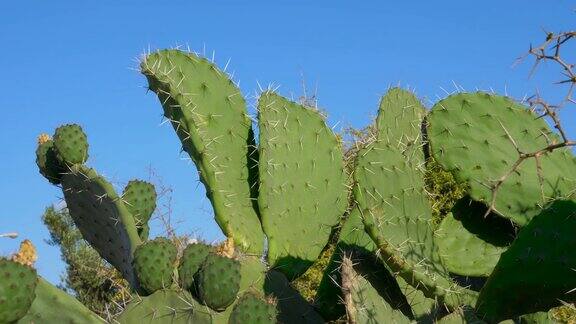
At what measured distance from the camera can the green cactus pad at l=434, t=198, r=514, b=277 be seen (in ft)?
11.5

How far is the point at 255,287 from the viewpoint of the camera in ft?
11.1

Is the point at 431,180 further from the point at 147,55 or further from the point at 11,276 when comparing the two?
the point at 11,276

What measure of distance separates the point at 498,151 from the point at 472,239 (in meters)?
0.36

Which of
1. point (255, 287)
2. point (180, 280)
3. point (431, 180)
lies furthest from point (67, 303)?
point (431, 180)

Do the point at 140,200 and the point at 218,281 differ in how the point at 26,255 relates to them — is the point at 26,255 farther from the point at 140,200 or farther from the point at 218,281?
the point at 140,200

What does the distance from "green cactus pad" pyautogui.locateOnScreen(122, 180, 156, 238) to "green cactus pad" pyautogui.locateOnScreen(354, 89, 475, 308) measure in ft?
3.26

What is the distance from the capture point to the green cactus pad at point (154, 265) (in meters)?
3.10

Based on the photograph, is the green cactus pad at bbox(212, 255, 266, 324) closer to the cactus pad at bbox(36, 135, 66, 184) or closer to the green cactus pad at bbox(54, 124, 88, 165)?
the green cactus pad at bbox(54, 124, 88, 165)

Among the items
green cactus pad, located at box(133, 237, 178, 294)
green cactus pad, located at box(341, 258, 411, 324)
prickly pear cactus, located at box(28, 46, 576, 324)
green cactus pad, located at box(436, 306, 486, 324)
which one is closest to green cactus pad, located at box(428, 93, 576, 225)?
prickly pear cactus, located at box(28, 46, 576, 324)

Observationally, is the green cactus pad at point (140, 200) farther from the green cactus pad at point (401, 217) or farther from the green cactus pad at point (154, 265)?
the green cactus pad at point (401, 217)

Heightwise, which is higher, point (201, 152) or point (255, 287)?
point (201, 152)

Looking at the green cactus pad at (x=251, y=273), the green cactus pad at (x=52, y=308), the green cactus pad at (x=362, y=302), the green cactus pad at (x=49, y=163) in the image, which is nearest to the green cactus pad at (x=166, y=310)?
the green cactus pad at (x=52, y=308)

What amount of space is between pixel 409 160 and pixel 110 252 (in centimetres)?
130

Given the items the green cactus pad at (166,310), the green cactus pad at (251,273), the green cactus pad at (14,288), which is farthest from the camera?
the green cactus pad at (251,273)
